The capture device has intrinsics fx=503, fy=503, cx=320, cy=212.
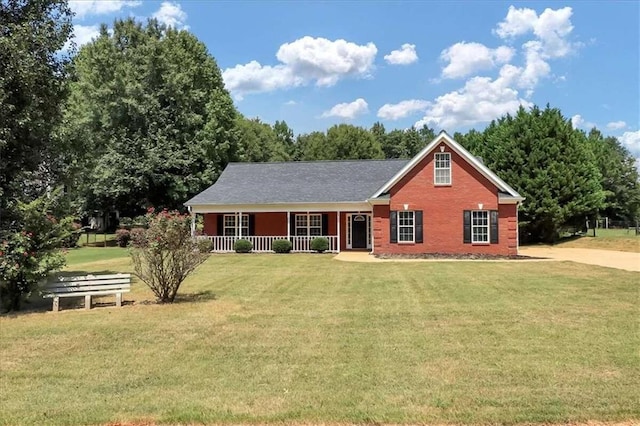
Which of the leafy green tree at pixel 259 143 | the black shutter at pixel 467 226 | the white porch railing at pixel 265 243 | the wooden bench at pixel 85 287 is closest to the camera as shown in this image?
the wooden bench at pixel 85 287

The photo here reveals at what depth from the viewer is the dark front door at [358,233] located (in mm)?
29453

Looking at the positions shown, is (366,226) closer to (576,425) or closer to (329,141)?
(576,425)

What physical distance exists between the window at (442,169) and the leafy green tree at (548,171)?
477 inches

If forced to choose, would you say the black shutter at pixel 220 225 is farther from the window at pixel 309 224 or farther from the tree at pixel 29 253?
the tree at pixel 29 253

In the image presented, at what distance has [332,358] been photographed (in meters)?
6.95

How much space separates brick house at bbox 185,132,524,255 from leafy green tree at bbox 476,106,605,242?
9.41 m

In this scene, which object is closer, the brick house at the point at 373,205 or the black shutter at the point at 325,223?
the brick house at the point at 373,205

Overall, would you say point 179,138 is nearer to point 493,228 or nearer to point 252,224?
point 252,224

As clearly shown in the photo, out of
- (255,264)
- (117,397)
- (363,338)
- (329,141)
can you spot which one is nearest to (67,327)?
(117,397)

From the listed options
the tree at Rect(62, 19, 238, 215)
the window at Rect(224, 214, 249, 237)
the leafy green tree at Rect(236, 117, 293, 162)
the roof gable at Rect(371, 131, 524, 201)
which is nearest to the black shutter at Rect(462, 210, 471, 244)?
the roof gable at Rect(371, 131, 524, 201)

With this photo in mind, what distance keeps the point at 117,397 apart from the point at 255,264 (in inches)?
619

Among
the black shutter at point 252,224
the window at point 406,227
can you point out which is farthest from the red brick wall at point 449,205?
the black shutter at point 252,224

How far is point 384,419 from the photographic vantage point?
15.9 ft

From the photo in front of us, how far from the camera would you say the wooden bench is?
11.0 m
